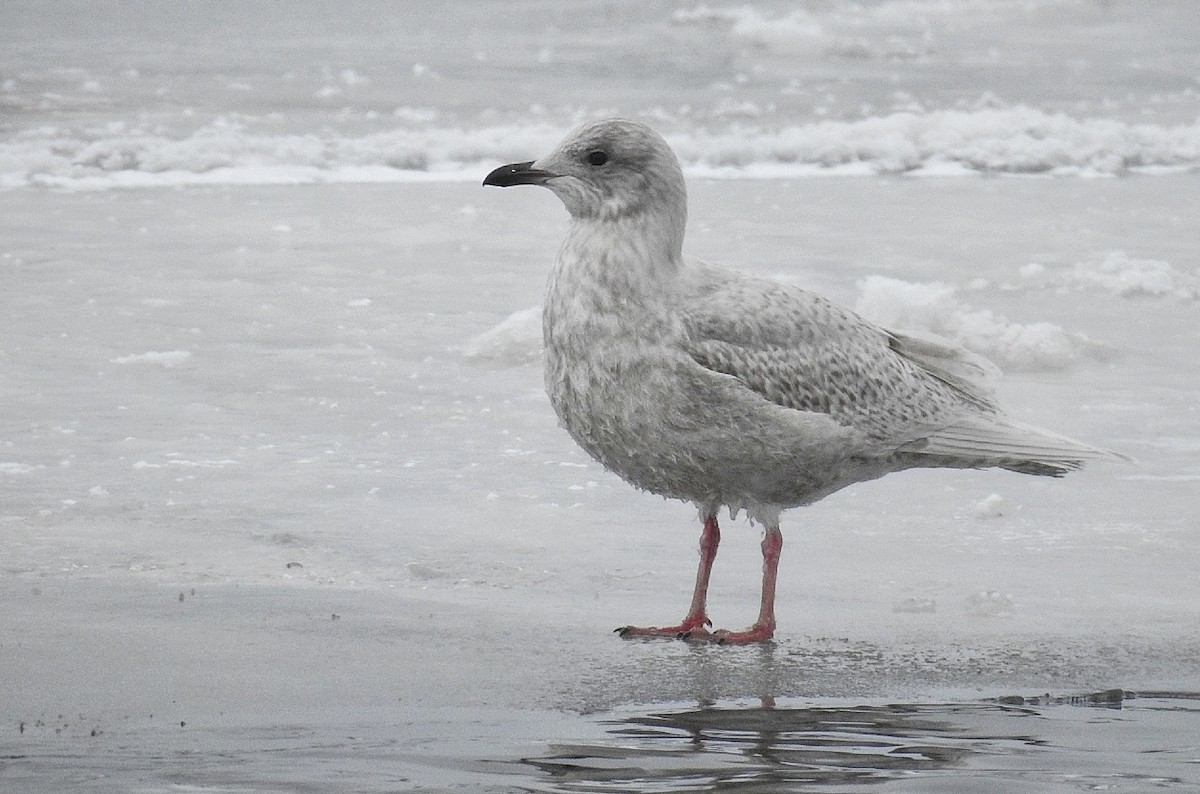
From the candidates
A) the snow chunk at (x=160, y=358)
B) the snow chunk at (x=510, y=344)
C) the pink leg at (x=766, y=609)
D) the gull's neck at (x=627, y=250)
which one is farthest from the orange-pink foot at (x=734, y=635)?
the snow chunk at (x=160, y=358)

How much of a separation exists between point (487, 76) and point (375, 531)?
12679 mm

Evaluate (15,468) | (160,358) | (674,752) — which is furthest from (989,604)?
(160,358)

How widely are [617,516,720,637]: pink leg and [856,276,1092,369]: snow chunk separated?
9.84 feet

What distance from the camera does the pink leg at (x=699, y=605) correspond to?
15.2 ft

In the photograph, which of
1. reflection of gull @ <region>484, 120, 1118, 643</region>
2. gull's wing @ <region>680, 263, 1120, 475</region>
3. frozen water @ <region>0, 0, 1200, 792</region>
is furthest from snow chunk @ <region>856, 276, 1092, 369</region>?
reflection of gull @ <region>484, 120, 1118, 643</region>

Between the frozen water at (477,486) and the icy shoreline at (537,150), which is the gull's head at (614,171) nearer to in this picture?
the frozen water at (477,486)

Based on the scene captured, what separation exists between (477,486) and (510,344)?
1.79 m

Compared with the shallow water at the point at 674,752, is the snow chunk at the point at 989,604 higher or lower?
higher

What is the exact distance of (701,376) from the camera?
15.1ft

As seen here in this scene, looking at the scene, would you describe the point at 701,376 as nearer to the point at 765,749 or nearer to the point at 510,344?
the point at 765,749

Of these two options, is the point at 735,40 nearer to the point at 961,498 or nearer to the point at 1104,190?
the point at 1104,190

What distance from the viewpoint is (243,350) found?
7.76 m

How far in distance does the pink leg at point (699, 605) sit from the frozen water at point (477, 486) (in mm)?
85

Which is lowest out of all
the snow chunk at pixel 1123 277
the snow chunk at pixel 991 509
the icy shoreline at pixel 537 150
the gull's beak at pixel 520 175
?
the snow chunk at pixel 991 509
